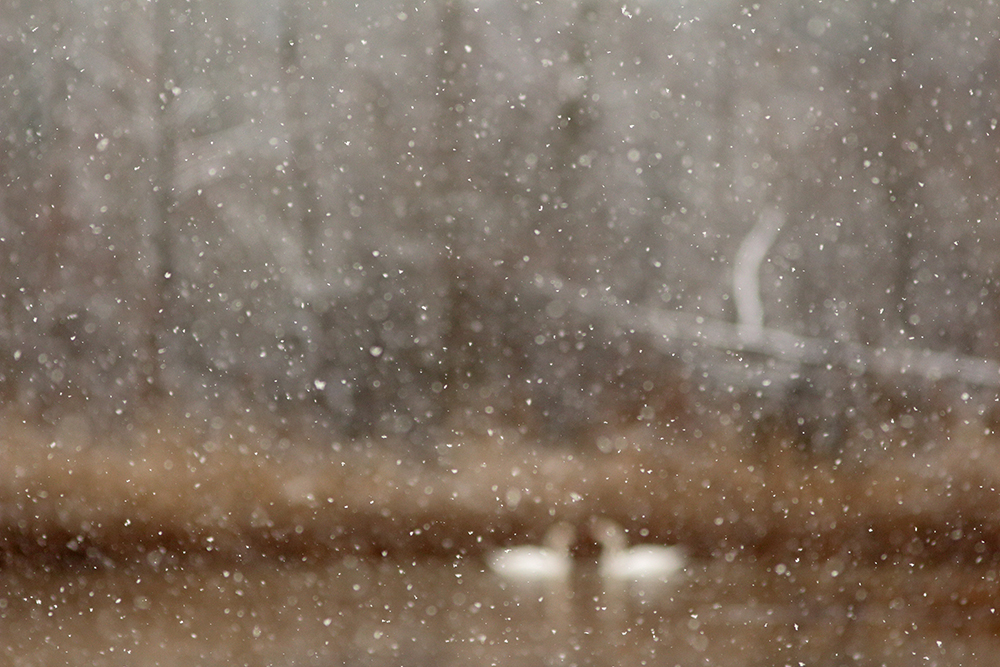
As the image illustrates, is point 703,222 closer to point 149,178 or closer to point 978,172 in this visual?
point 978,172

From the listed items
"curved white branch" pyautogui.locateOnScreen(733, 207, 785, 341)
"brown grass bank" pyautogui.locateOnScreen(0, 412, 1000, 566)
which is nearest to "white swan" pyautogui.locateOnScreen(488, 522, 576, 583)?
"brown grass bank" pyautogui.locateOnScreen(0, 412, 1000, 566)

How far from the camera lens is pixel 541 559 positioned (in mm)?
765

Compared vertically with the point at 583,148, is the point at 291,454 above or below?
below

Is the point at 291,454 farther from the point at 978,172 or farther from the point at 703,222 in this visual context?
the point at 978,172

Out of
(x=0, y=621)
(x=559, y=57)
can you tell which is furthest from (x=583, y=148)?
(x=0, y=621)

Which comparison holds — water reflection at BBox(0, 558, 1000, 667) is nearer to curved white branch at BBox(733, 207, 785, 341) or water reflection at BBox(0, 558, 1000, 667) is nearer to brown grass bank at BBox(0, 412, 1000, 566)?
brown grass bank at BBox(0, 412, 1000, 566)

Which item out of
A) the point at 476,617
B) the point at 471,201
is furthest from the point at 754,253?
the point at 476,617

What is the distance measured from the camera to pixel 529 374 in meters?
0.76

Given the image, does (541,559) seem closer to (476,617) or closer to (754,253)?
(476,617)

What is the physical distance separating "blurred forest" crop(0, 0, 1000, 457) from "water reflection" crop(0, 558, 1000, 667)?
4.0 inches

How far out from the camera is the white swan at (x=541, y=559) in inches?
29.9

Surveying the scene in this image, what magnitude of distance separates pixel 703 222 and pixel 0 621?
22.0 inches

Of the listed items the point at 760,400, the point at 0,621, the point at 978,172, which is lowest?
the point at 0,621

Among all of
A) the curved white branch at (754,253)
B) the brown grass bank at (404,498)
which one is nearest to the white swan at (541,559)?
the brown grass bank at (404,498)
